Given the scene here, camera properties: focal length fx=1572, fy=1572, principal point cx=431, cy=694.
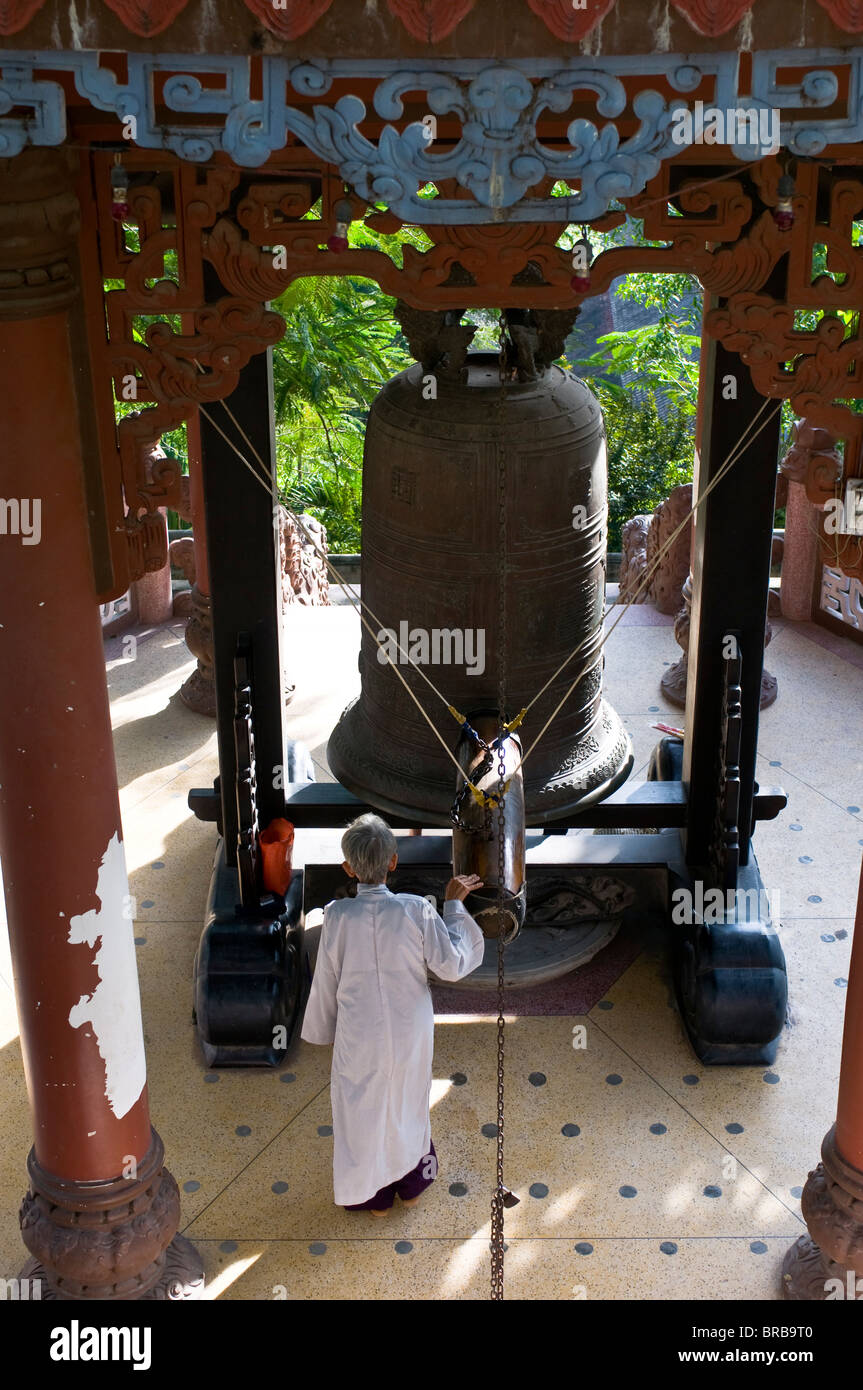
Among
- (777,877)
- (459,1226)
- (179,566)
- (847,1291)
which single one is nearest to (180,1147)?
(459,1226)

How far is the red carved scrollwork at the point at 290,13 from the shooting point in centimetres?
299

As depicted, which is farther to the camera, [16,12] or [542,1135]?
[542,1135]

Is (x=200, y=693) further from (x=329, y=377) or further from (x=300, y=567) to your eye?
(x=329, y=377)

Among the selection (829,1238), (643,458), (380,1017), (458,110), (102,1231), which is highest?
(458,110)

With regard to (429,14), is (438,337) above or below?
below

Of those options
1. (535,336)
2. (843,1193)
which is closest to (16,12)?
(535,336)

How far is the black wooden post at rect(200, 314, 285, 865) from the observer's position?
5.61m

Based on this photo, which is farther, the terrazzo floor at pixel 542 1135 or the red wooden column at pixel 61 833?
the terrazzo floor at pixel 542 1135

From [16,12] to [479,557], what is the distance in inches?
94.9

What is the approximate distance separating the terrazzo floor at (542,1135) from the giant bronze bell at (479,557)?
1.07 meters

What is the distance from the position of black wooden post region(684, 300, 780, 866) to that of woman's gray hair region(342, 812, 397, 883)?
6.16 feet

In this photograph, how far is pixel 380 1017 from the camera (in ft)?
16.1

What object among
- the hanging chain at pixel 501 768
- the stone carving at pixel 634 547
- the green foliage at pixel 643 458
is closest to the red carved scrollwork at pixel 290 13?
the hanging chain at pixel 501 768

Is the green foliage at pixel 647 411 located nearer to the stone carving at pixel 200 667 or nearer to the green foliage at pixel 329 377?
the green foliage at pixel 329 377
